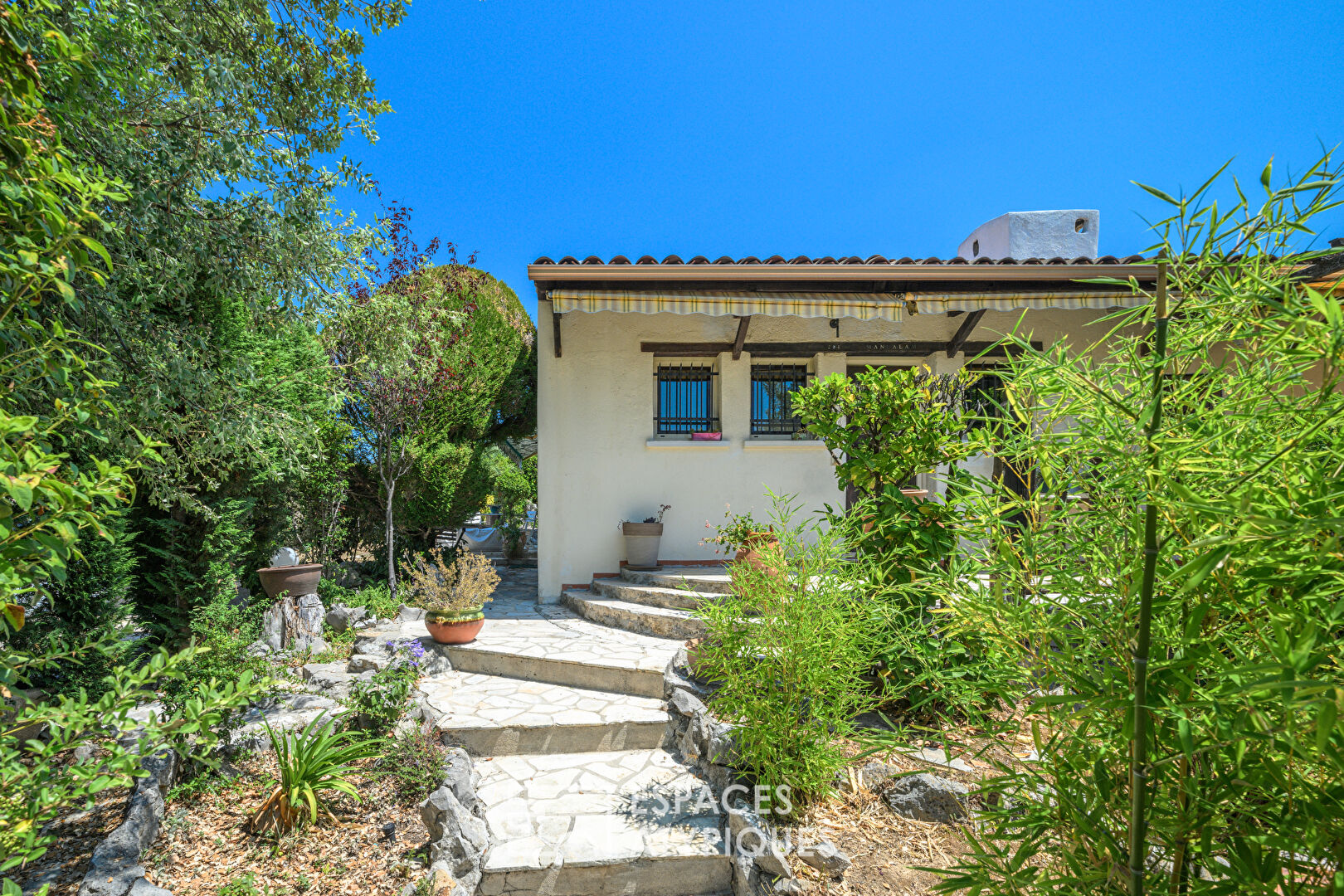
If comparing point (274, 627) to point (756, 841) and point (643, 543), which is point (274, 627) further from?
point (756, 841)

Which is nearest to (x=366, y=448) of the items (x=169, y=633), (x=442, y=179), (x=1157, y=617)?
(x=169, y=633)

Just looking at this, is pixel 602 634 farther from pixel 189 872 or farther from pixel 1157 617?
pixel 1157 617

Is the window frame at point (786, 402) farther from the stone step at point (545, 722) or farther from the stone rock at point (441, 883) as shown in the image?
the stone rock at point (441, 883)

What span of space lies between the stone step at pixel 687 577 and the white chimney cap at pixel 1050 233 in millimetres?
7668

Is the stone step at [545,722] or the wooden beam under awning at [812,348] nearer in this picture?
the stone step at [545,722]

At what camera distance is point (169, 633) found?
5129 mm

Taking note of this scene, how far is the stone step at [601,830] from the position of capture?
10.1 feet

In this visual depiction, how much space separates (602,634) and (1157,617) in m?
6.02

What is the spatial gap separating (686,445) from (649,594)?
223cm

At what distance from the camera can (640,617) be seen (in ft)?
22.1

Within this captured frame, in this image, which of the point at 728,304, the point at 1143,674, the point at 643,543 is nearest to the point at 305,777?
the point at 1143,674

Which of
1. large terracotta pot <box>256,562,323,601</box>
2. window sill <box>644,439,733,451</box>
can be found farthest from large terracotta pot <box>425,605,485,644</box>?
window sill <box>644,439,733,451</box>

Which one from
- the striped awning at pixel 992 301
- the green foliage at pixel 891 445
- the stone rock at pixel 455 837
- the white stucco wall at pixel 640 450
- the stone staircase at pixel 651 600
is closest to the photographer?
the stone rock at pixel 455 837

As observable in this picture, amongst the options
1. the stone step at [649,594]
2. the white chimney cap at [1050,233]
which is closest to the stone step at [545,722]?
the stone step at [649,594]
